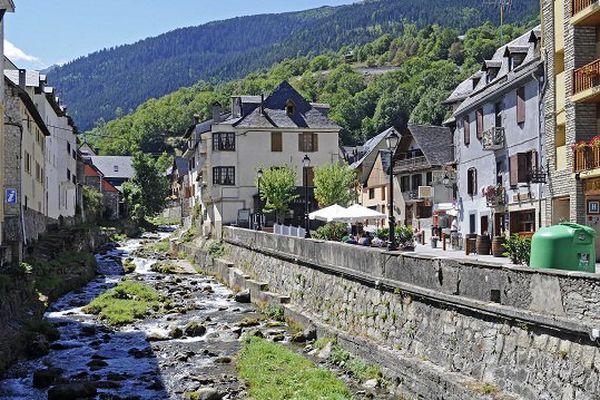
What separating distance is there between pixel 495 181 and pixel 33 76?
109 ft

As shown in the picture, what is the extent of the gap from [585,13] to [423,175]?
113 ft

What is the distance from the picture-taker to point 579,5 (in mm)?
27281

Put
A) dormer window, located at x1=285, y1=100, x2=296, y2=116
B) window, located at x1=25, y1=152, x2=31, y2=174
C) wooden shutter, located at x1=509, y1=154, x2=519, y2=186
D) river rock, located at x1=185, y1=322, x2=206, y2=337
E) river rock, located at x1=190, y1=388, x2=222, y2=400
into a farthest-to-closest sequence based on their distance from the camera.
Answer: dormer window, located at x1=285, y1=100, x2=296, y2=116, window, located at x1=25, y1=152, x2=31, y2=174, wooden shutter, located at x1=509, y1=154, x2=519, y2=186, river rock, located at x1=185, y1=322, x2=206, y2=337, river rock, located at x1=190, y1=388, x2=222, y2=400

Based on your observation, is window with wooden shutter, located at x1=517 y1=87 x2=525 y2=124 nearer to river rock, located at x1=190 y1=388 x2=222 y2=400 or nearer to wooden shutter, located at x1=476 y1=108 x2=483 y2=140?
wooden shutter, located at x1=476 y1=108 x2=483 y2=140

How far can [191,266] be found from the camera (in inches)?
2082

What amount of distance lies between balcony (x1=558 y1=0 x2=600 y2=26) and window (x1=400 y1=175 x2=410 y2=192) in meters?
36.6

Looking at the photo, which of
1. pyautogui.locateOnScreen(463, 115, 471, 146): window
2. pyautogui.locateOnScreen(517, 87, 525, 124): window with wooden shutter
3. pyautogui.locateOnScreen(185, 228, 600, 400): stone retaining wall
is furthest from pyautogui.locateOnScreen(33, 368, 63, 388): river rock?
pyautogui.locateOnScreen(463, 115, 471, 146): window

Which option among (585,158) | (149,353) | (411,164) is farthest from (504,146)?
(411,164)

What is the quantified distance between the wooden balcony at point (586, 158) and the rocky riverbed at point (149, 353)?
12.9 metres

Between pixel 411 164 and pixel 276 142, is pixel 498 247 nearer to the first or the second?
pixel 276 142

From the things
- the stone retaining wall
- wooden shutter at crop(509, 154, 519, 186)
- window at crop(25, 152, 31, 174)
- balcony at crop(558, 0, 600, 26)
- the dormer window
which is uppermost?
the dormer window

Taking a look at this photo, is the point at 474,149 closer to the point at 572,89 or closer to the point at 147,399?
the point at 572,89

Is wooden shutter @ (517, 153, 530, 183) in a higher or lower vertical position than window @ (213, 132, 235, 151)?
lower

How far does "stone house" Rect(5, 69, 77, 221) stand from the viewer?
2047 inches
